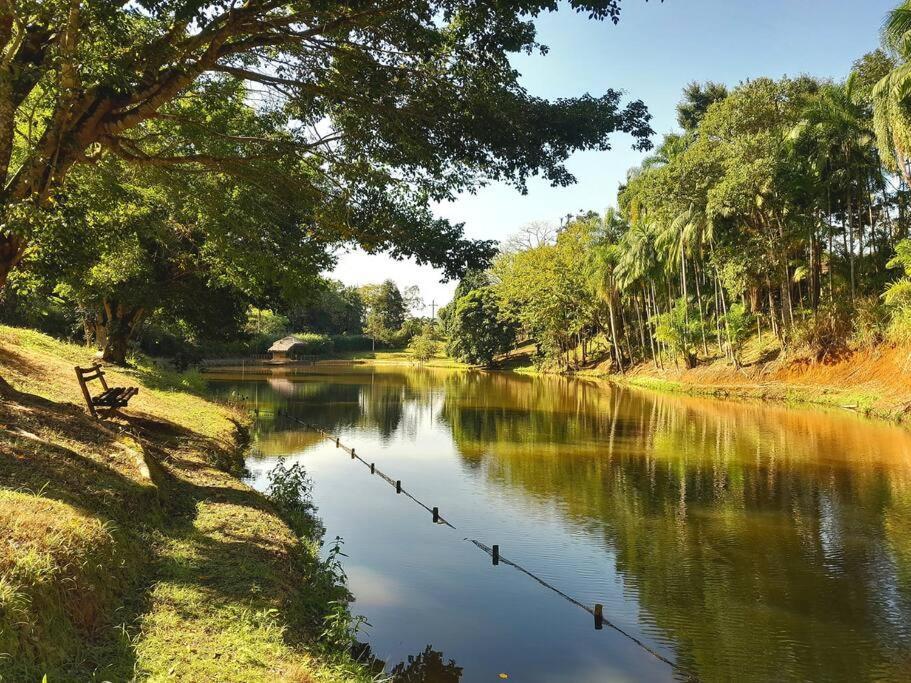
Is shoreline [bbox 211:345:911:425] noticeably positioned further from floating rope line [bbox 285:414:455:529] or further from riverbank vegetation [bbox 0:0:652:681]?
riverbank vegetation [bbox 0:0:652:681]

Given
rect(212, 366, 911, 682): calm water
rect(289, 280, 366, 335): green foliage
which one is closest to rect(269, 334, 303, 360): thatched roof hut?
rect(289, 280, 366, 335): green foliage

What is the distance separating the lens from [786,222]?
110 feet

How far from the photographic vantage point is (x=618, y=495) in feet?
44.8

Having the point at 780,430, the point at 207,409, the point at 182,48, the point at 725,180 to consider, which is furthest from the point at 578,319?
the point at 182,48

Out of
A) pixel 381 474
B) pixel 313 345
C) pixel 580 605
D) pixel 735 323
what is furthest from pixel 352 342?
pixel 580 605

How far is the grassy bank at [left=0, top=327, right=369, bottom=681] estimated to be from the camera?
470cm

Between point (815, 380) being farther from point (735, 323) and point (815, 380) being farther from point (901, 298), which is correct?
point (735, 323)

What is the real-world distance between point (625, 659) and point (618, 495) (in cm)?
689

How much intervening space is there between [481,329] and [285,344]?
25442 millimetres

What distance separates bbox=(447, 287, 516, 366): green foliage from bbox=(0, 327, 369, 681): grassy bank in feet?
196

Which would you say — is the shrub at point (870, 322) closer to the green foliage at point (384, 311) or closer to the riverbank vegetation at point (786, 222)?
the riverbank vegetation at point (786, 222)

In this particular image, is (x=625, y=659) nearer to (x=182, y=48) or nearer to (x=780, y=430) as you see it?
(x=182, y=48)

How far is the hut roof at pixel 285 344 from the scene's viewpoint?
3100 inches

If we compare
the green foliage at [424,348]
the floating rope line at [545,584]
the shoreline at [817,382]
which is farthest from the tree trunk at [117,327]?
the green foliage at [424,348]
